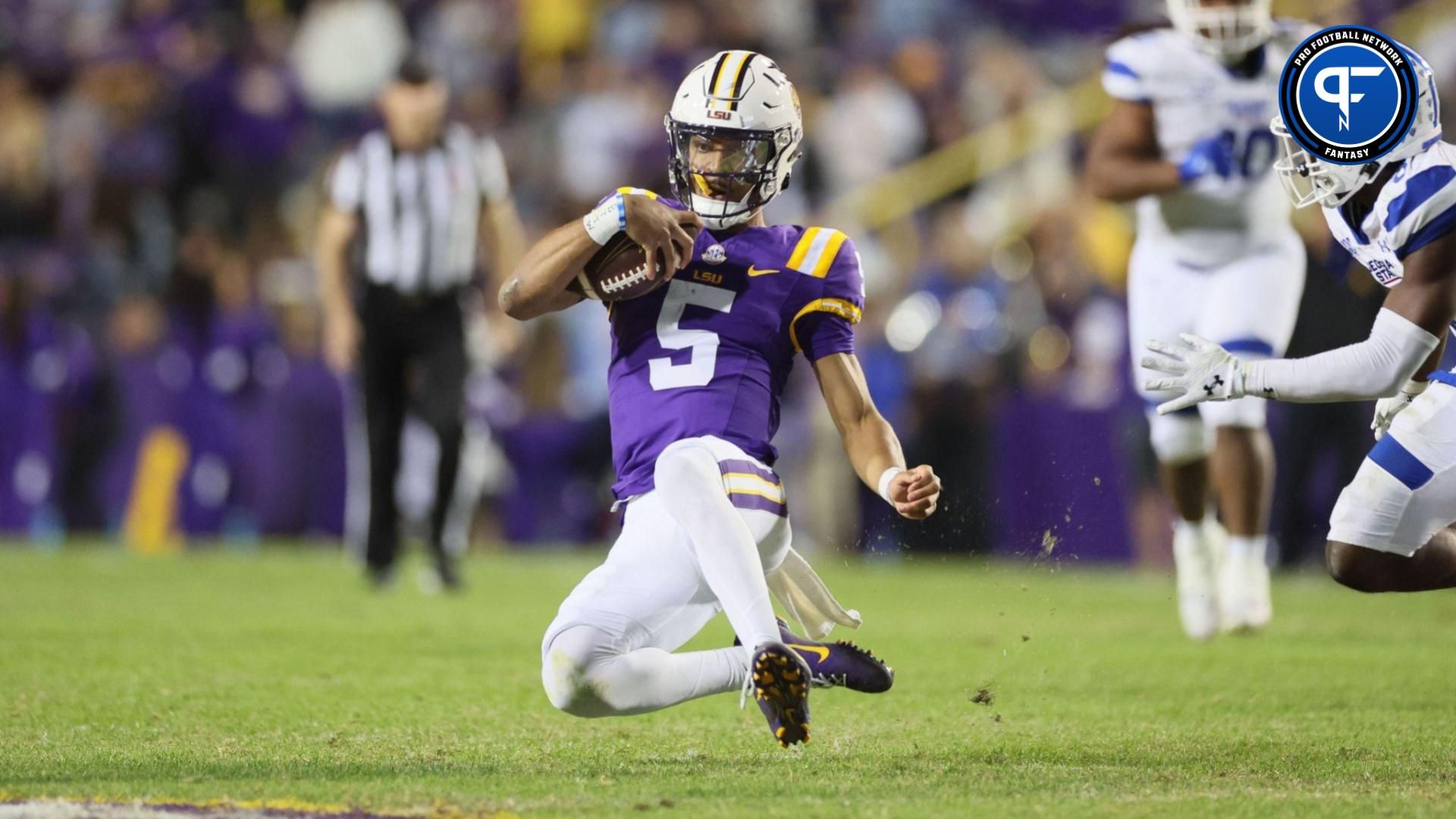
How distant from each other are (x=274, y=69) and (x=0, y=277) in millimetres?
2719

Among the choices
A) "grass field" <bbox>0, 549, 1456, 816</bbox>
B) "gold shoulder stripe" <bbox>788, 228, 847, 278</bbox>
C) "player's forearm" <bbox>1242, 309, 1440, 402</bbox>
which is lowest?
"grass field" <bbox>0, 549, 1456, 816</bbox>

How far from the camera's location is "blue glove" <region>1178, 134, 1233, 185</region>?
630 centimetres

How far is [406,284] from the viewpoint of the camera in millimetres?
8617

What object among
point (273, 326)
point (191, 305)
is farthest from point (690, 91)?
point (191, 305)

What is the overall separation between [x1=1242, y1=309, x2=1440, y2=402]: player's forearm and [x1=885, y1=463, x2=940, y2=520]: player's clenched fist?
77 cm

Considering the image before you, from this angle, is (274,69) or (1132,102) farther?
(274,69)

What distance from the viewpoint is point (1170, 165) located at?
6.29 metres

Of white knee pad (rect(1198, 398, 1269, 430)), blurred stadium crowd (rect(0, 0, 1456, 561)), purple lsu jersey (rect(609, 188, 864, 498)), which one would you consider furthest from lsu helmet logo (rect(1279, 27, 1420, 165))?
blurred stadium crowd (rect(0, 0, 1456, 561))

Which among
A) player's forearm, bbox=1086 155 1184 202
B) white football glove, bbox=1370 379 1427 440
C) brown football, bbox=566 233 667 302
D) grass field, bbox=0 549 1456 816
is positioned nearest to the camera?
grass field, bbox=0 549 1456 816

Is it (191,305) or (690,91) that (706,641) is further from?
(191,305)

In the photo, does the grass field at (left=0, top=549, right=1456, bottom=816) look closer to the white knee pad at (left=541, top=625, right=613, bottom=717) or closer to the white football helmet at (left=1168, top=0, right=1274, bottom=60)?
the white knee pad at (left=541, top=625, right=613, bottom=717)

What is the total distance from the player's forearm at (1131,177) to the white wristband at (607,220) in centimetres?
284

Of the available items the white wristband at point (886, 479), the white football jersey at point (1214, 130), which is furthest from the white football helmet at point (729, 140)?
the white football jersey at point (1214, 130)

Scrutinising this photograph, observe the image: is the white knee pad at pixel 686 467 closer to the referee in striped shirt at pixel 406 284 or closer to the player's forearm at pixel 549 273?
the player's forearm at pixel 549 273
